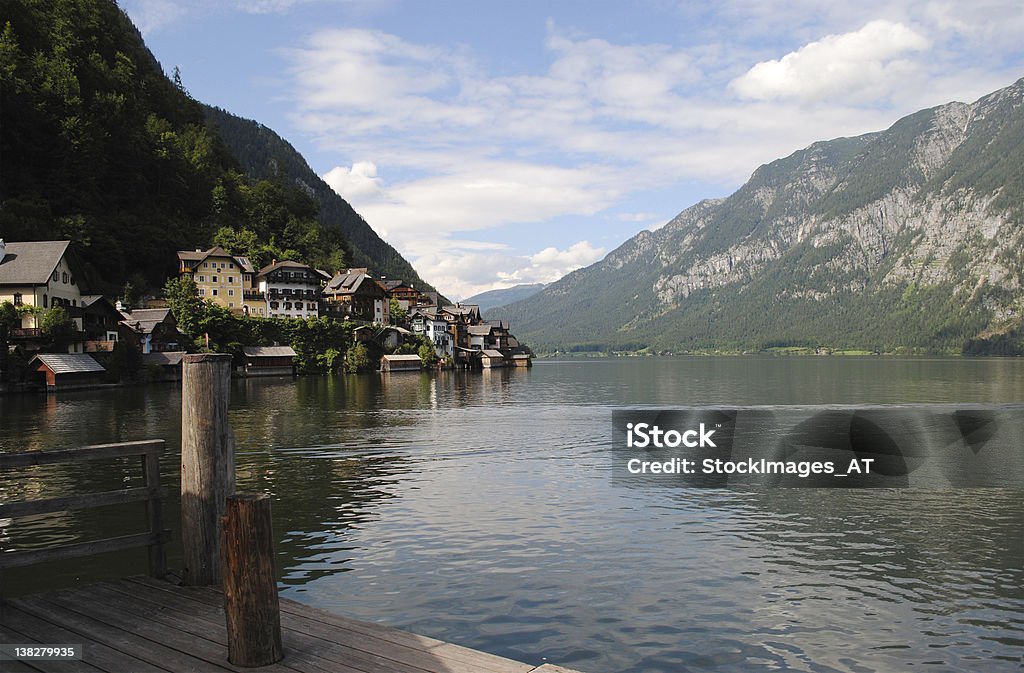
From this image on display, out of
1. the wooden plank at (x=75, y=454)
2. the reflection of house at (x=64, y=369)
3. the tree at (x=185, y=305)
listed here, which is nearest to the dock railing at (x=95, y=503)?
the wooden plank at (x=75, y=454)

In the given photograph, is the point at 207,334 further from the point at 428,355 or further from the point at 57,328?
the point at 428,355

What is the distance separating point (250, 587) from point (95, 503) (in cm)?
360

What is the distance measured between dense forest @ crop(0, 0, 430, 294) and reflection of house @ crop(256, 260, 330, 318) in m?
15.2

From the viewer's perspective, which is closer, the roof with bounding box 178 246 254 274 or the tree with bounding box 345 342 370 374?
the roof with bounding box 178 246 254 274

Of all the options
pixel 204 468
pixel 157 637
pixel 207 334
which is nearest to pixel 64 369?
pixel 207 334

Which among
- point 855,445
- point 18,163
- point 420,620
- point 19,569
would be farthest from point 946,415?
point 18,163

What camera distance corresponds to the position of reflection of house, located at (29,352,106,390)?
256ft

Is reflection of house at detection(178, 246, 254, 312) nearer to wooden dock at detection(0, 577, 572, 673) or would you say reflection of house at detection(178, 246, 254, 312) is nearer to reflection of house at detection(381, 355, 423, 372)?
reflection of house at detection(381, 355, 423, 372)

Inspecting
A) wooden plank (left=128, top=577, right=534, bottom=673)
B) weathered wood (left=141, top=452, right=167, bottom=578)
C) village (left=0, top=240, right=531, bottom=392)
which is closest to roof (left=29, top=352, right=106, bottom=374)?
village (left=0, top=240, right=531, bottom=392)

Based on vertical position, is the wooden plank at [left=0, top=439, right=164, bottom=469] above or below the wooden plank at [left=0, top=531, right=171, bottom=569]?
above

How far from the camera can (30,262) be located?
86.6 meters

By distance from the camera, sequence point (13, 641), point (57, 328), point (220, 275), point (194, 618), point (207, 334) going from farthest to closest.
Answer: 1. point (220, 275)
2. point (207, 334)
3. point (57, 328)
4. point (194, 618)
5. point (13, 641)

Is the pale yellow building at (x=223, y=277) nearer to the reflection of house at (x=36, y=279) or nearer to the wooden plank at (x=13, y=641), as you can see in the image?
the reflection of house at (x=36, y=279)

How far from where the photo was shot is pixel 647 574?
54.1 ft
